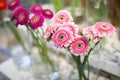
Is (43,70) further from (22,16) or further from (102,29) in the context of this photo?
(102,29)

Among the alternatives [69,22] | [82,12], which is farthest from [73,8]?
[69,22]

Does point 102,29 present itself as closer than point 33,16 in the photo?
Yes

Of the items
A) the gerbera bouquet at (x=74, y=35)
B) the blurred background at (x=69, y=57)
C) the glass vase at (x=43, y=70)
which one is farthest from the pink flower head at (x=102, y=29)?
the glass vase at (x=43, y=70)

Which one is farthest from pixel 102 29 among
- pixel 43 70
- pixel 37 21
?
pixel 43 70

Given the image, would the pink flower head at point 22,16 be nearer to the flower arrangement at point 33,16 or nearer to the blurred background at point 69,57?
the flower arrangement at point 33,16

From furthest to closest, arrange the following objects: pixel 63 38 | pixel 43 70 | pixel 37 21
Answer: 1. pixel 43 70
2. pixel 37 21
3. pixel 63 38

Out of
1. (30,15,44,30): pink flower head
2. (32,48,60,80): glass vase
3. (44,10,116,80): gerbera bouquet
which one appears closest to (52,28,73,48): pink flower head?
(44,10,116,80): gerbera bouquet

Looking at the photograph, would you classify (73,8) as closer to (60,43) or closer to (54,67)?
(54,67)
